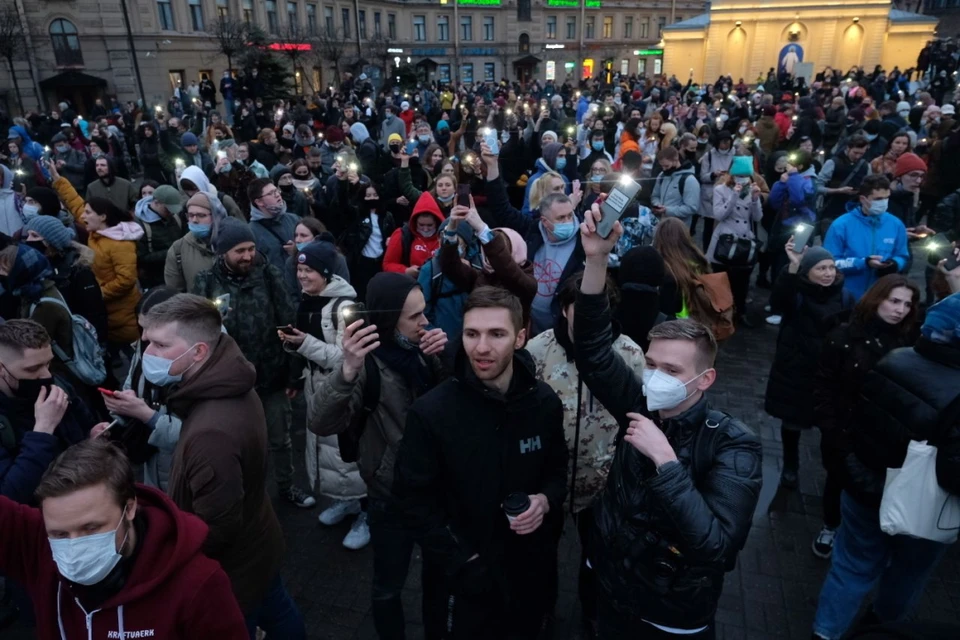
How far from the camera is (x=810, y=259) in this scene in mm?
4273

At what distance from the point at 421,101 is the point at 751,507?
77.7ft

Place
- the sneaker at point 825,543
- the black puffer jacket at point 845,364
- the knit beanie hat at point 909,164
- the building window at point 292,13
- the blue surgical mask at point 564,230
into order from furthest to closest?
the building window at point 292,13
the knit beanie hat at point 909,164
the blue surgical mask at point 564,230
the sneaker at point 825,543
the black puffer jacket at point 845,364

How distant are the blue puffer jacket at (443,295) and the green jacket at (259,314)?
3.29 ft

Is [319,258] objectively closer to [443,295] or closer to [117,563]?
[443,295]

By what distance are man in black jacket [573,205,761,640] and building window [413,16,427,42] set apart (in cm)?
5788

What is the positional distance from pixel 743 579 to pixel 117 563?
347 centimetres

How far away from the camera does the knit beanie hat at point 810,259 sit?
424 cm

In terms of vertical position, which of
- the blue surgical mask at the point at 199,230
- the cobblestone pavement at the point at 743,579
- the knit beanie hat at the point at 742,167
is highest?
the knit beanie hat at the point at 742,167

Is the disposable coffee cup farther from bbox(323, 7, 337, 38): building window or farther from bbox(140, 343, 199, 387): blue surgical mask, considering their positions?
bbox(323, 7, 337, 38): building window

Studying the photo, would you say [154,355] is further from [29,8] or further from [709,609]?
[29,8]

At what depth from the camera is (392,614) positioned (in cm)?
306

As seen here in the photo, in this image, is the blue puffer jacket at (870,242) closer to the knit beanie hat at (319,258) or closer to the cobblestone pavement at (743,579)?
the cobblestone pavement at (743,579)

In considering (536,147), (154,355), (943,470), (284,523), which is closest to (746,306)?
(536,147)

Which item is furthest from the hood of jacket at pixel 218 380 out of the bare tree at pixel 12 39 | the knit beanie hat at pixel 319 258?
the bare tree at pixel 12 39
